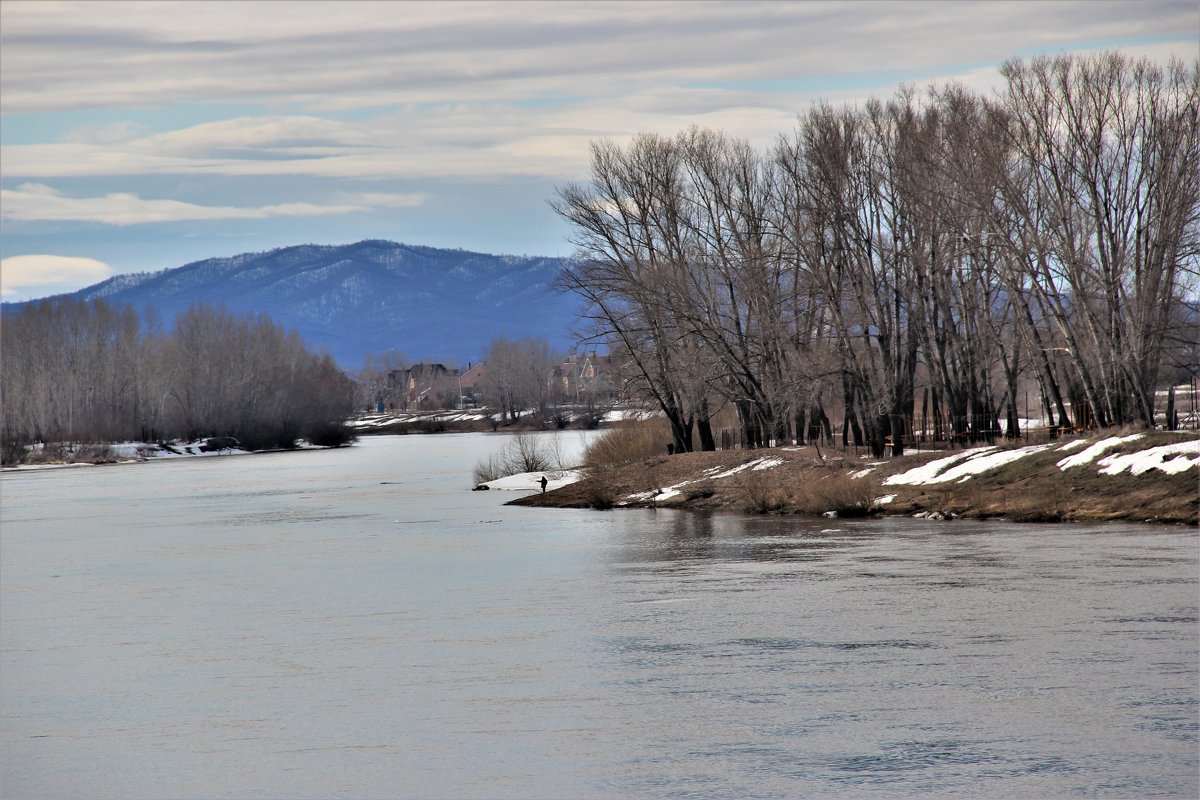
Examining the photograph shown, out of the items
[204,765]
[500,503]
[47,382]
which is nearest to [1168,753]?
[204,765]

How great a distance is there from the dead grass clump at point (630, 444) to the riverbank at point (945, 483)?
300 inches

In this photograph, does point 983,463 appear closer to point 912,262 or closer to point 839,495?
point 839,495

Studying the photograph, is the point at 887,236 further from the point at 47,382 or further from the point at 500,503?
the point at 47,382

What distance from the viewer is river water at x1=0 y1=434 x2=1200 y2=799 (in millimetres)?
9156

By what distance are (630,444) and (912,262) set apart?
1402 cm

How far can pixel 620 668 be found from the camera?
42.0ft

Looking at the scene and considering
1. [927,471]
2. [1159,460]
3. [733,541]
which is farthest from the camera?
[927,471]

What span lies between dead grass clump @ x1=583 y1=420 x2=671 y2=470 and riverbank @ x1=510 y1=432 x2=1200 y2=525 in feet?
25.0

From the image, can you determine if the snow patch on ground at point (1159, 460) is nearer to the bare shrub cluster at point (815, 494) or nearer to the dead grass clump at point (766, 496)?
the bare shrub cluster at point (815, 494)

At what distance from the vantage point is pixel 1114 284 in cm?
3177

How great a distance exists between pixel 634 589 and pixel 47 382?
84619 mm

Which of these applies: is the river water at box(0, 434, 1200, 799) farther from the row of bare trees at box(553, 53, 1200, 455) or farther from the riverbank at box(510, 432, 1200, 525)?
the row of bare trees at box(553, 53, 1200, 455)

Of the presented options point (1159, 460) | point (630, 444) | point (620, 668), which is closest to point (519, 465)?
point (630, 444)

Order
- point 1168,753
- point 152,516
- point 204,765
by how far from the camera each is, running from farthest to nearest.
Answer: point 152,516
point 204,765
point 1168,753
